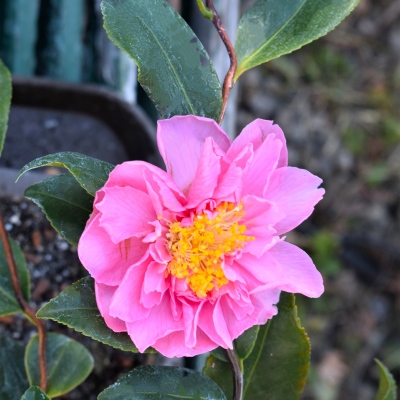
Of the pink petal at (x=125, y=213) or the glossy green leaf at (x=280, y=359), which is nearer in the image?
the pink petal at (x=125, y=213)

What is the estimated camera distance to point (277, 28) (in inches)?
31.1

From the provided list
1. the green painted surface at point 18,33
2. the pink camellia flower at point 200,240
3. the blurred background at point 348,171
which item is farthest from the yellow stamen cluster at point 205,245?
the blurred background at point 348,171

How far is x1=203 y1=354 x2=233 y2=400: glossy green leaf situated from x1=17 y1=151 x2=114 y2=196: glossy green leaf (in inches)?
12.3

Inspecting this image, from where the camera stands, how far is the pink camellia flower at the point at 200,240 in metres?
0.63

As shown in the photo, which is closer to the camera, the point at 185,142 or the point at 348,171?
the point at 185,142

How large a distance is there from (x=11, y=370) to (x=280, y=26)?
67cm

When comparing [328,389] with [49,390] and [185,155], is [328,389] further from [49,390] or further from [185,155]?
[185,155]

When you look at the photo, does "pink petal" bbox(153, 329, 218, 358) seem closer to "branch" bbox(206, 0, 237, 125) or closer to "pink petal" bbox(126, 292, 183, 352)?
"pink petal" bbox(126, 292, 183, 352)

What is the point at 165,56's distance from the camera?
2.38 ft

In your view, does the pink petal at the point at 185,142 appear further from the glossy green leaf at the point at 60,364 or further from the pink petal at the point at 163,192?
the glossy green leaf at the point at 60,364

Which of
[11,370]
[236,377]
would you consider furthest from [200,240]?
[11,370]

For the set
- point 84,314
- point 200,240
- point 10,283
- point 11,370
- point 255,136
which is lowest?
point 11,370

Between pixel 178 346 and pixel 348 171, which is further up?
pixel 178 346

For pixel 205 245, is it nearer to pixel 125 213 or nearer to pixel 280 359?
pixel 125 213
